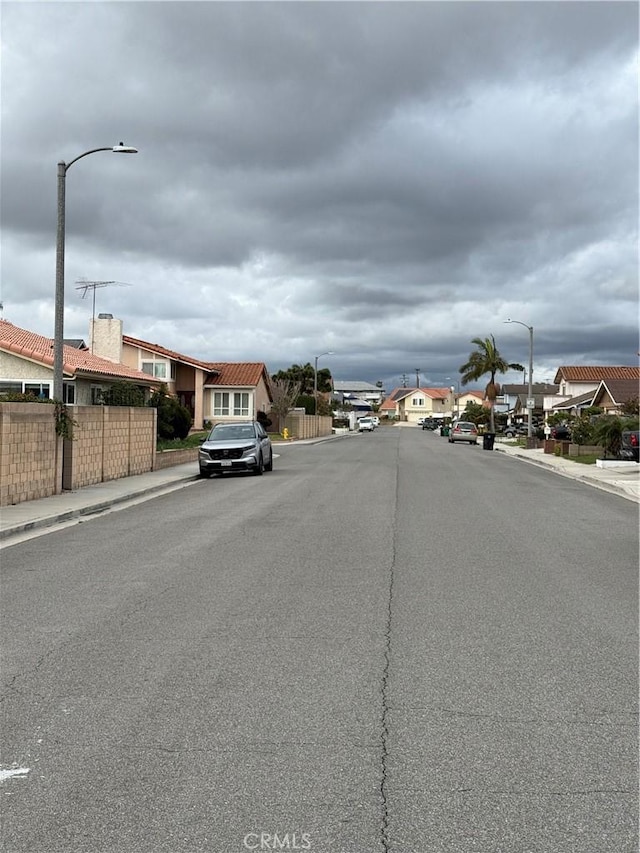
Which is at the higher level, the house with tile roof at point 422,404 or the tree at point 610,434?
the house with tile roof at point 422,404

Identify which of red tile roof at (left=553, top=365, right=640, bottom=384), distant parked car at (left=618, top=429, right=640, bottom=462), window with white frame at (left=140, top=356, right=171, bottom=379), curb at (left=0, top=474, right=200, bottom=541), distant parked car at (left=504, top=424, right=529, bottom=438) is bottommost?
curb at (left=0, top=474, right=200, bottom=541)

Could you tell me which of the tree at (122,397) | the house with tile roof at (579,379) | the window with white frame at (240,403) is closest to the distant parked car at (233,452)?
the tree at (122,397)

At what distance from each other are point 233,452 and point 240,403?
3981 cm

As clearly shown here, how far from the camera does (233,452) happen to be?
2683 centimetres

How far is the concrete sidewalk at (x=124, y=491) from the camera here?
15.3 m

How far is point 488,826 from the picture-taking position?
409cm

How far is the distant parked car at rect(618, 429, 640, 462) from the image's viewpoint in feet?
95.9

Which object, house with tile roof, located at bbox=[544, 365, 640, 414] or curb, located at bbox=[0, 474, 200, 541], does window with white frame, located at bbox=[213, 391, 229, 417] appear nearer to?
house with tile roof, located at bbox=[544, 365, 640, 414]

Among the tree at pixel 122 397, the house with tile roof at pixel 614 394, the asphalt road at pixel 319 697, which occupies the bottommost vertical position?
the asphalt road at pixel 319 697

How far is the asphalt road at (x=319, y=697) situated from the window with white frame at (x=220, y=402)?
5387cm

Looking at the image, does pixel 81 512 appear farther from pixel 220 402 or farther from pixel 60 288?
pixel 220 402

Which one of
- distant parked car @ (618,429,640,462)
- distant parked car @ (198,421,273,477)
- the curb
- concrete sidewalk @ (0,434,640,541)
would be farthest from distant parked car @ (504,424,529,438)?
the curb

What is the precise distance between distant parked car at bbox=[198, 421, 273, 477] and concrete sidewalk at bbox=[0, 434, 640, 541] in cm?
61

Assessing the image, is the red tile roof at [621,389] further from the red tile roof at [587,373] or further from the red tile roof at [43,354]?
the red tile roof at [43,354]
